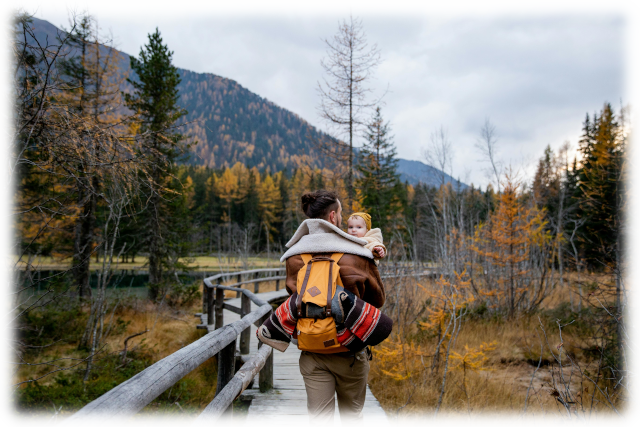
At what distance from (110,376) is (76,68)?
11.0 m

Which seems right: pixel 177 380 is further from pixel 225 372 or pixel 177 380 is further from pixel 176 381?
pixel 225 372

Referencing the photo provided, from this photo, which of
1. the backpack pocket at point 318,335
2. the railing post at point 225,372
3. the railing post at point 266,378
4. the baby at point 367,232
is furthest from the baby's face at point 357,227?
the railing post at point 266,378

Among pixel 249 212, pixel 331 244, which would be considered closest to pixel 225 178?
pixel 249 212

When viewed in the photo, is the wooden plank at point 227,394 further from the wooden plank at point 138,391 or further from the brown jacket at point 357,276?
the brown jacket at point 357,276

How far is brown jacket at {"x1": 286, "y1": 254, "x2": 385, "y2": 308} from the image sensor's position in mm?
2018

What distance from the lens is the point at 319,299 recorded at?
74.7 inches

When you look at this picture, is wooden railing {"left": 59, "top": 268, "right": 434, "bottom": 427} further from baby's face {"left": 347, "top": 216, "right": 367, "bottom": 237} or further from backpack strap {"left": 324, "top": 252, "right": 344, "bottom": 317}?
baby's face {"left": 347, "top": 216, "right": 367, "bottom": 237}

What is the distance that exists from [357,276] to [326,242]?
0.86ft

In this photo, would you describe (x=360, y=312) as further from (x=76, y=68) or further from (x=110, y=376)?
(x=76, y=68)

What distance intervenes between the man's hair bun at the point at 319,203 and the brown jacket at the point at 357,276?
310 millimetres

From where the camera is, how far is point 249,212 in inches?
2019

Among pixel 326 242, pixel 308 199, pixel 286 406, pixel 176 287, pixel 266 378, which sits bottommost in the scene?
pixel 176 287

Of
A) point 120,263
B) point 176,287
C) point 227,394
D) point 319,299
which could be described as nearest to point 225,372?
point 227,394

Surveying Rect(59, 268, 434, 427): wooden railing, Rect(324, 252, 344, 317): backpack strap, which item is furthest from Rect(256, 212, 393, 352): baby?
Rect(59, 268, 434, 427): wooden railing
